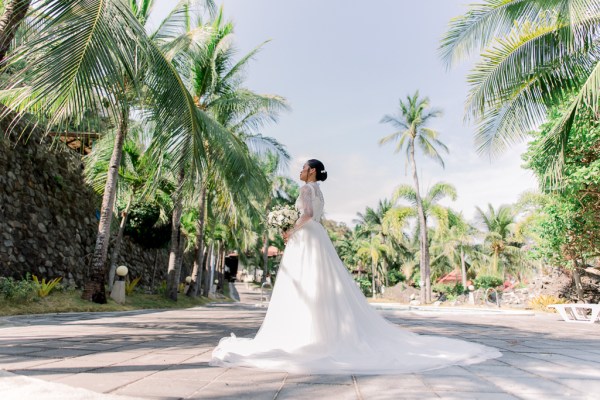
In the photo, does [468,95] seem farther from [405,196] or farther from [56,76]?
[405,196]

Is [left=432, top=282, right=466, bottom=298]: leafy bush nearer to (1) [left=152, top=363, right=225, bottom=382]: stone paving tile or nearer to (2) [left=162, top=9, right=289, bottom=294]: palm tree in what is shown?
(2) [left=162, top=9, right=289, bottom=294]: palm tree

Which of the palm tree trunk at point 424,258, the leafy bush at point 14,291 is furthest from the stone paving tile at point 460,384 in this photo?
the palm tree trunk at point 424,258

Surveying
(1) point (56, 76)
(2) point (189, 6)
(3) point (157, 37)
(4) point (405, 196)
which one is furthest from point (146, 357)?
(4) point (405, 196)

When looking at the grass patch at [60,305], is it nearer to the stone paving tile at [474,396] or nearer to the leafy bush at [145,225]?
the leafy bush at [145,225]

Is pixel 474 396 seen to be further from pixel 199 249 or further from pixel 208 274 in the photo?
pixel 208 274

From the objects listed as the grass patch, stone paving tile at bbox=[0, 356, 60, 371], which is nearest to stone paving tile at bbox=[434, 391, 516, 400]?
stone paving tile at bbox=[0, 356, 60, 371]

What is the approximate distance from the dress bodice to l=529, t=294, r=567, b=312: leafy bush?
56.3 feet

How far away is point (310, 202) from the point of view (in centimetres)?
431

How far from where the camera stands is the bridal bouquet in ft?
14.5

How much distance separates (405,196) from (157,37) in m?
19.1

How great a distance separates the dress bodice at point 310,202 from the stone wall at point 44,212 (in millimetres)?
8663

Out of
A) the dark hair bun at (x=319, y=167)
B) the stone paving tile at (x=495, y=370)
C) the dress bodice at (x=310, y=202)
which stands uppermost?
the dark hair bun at (x=319, y=167)

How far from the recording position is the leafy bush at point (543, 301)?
56.8 feet

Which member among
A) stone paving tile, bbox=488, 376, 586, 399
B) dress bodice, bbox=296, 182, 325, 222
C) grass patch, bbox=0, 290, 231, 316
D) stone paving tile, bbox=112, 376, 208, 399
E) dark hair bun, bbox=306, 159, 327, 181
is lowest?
stone paving tile, bbox=112, 376, 208, 399
